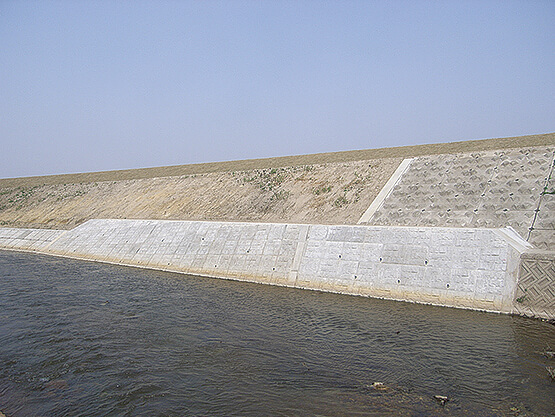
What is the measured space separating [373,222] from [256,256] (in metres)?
7.34

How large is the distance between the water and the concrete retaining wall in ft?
3.71

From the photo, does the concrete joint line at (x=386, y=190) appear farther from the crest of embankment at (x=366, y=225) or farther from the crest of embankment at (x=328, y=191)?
the crest of embankment at (x=328, y=191)

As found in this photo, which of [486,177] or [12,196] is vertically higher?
[486,177]

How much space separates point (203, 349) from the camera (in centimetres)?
1412

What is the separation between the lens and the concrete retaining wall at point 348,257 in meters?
18.3

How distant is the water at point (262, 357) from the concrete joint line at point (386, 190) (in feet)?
23.8

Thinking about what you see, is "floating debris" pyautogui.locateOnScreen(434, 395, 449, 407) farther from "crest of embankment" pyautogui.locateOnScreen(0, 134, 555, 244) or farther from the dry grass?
the dry grass

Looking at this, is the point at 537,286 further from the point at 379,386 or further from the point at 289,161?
the point at 289,161

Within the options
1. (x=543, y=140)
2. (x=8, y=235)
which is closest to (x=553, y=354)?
(x=543, y=140)

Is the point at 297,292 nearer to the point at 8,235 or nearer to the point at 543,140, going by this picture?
the point at 543,140

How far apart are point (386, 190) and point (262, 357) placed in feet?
57.8

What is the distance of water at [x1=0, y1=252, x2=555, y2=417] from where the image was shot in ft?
33.9

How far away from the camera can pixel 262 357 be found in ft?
43.6

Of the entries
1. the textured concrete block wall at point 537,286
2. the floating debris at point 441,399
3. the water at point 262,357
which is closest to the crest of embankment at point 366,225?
the textured concrete block wall at point 537,286
